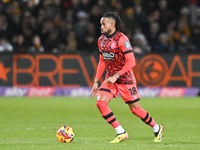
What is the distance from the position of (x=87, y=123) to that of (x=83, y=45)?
7.29 meters

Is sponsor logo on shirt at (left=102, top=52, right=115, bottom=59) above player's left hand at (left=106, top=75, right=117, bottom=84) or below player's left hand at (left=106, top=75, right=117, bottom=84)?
above

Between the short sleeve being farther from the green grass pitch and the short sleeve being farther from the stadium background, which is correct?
the stadium background

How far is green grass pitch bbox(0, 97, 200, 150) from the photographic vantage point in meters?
6.93

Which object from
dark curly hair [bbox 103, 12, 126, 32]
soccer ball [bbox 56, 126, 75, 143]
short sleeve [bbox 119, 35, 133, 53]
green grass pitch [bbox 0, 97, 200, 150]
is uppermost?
dark curly hair [bbox 103, 12, 126, 32]

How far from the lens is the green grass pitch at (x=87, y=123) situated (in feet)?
22.7

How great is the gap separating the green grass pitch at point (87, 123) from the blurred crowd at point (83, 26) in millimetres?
2226

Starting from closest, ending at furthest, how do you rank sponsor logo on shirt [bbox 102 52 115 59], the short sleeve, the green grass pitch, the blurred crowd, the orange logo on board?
the green grass pitch → the short sleeve → sponsor logo on shirt [bbox 102 52 115 59] → the orange logo on board → the blurred crowd

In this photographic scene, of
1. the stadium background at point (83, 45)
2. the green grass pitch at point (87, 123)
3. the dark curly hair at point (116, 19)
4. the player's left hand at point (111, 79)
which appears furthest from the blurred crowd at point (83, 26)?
the player's left hand at point (111, 79)

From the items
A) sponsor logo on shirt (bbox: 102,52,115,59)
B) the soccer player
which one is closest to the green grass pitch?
the soccer player

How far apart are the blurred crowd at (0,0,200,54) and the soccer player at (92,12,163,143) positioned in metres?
8.65

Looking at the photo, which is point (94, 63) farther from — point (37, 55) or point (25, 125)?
point (25, 125)

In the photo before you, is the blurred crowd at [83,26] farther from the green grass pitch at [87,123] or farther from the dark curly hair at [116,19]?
the dark curly hair at [116,19]

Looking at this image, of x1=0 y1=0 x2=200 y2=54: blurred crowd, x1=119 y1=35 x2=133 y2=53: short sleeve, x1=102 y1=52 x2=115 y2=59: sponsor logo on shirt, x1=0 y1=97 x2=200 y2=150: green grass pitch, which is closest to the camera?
x1=0 y1=97 x2=200 y2=150: green grass pitch

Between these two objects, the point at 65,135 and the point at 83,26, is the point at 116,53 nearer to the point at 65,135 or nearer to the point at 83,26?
the point at 65,135
